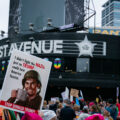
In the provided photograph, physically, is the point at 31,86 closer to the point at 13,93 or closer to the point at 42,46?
the point at 13,93

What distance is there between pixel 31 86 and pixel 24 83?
0.16 metres

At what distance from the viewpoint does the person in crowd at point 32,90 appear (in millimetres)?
5787

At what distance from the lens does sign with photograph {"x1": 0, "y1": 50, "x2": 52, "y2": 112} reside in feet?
18.2

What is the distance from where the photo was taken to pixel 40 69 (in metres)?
6.12

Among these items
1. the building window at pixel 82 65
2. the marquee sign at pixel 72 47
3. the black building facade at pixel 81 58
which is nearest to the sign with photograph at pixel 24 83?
the black building facade at pixel 81 58

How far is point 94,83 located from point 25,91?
24.2 m

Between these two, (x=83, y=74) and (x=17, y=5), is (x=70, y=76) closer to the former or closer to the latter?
(x=83, y=74)

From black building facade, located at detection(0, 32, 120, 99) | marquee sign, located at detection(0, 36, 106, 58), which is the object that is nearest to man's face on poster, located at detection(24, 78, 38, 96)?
black building facade, located at detection(0, 32, 120, 99)

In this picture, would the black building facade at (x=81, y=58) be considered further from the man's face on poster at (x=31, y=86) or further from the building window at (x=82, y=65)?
the man's face on poster at (x=31, y=86)

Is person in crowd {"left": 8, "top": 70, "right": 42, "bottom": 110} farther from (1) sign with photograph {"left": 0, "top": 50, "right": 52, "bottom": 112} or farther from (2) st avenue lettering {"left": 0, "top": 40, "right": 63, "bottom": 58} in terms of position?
(2) st avenue lettering {"left": 0, "top": 40, "right": 63, "bottom": 58}

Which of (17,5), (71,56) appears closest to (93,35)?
(71,56)

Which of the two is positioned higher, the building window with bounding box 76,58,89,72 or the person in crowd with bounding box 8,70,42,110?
the building window with bounding box 76,58,89,72

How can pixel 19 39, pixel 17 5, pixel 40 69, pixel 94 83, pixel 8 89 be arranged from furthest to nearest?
pixel 17 5, pixel 19 39, pixel 94 83, pixel 40 69, pixel 8 89

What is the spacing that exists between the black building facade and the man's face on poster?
23720 millimetres
